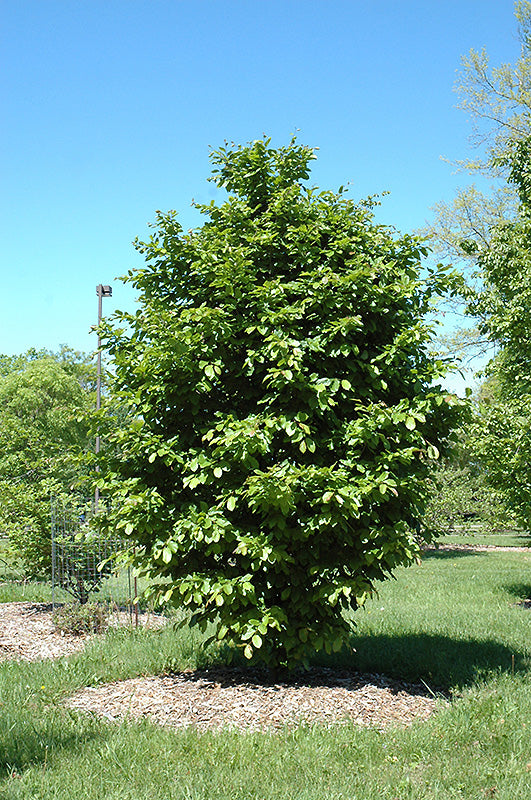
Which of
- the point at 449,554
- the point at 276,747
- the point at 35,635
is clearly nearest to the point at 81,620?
the point at 35,635

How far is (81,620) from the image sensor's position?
8914 mm

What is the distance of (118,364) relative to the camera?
19.9 feet

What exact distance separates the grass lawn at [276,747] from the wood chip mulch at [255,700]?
0.22 meters

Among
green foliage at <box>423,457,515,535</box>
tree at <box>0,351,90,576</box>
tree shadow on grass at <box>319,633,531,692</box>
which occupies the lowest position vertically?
tree shadow on grass at <box>319,633,531,692</box>

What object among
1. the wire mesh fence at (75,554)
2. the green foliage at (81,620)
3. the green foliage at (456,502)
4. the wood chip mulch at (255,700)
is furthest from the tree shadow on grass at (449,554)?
the wood chip mulch at (255,700)

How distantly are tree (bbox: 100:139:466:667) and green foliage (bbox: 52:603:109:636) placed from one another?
361 centimetres

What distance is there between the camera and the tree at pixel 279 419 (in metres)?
5.25

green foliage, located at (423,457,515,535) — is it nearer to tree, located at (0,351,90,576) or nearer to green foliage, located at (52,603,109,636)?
tree, located at (0,351,90,576)

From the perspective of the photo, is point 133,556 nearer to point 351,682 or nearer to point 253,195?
point 351,682

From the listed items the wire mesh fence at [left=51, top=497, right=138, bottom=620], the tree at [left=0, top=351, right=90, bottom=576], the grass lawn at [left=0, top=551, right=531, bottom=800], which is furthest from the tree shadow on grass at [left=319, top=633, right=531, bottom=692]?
the tree at [left=0, top=351, right=90, bottom=576]

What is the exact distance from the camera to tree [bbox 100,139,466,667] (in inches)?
207

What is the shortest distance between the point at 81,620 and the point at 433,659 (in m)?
4.74

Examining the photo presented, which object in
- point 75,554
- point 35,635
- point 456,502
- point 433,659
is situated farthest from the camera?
point 456,502

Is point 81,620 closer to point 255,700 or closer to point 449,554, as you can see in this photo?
point 255,700
